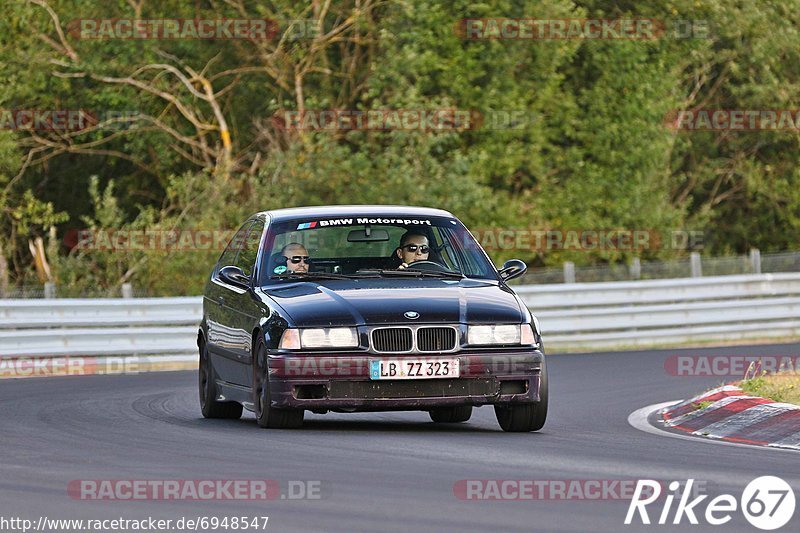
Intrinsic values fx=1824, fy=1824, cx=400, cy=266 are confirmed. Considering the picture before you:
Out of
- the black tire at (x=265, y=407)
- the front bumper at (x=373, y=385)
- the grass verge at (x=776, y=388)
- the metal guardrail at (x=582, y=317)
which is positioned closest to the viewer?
the front bumper at (x=373, y=385)

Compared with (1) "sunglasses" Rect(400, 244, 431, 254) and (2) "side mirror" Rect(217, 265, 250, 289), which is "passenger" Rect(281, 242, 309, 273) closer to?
(2) "side mirror" Rect(217, 265, 250, 289)

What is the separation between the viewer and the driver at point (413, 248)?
43.1ft

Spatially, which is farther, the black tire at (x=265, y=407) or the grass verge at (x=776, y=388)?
the grass verge at (x=776, y=388)

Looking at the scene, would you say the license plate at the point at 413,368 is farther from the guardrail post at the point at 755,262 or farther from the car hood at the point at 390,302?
the guardrail post at the point at 755,262

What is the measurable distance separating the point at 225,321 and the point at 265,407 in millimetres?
1687

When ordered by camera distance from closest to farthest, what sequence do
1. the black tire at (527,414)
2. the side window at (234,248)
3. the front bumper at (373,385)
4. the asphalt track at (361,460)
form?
1. the asphalt track at (361,460)
2. the front bumper at (373,385)
3. the black tire at (527,414)
4. the side window at (234,248)

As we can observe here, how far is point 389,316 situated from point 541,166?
22720mm

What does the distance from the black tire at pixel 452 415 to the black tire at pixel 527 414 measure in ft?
3.58

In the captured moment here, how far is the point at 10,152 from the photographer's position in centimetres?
3347

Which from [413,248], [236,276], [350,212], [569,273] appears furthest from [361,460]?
[569,273]

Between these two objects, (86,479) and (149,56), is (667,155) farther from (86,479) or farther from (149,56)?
(86,479)

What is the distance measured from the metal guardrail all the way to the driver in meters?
9.24

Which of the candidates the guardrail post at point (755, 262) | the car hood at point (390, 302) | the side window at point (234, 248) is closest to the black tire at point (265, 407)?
the car hood at point (390, 302)

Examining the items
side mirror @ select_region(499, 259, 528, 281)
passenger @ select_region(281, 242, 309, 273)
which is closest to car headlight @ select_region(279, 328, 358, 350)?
passenger @ select_region(281, 242, 309, 273)
